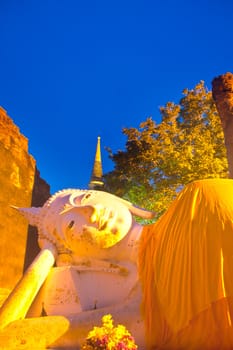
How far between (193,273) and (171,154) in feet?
28.8

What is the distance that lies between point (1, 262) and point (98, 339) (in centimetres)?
601

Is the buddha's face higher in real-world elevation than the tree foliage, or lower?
lower

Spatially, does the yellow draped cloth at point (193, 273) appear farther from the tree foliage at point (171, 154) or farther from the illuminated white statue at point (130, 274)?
the tree foliage at point (171, 154)

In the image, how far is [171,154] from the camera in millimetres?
10922

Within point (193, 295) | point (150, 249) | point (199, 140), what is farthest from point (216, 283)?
point (199, 140)

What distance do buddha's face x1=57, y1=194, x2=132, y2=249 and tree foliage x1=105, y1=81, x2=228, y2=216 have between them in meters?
7.33

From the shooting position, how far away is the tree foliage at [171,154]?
418 inches

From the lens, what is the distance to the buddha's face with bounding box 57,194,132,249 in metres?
3.07

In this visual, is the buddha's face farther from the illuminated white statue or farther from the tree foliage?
the tree foliage

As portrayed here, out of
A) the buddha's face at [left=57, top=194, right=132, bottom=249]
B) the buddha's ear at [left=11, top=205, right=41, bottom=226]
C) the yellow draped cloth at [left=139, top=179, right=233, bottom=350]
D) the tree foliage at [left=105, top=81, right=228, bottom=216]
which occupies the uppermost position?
the tree foliage at [left=105, top=81, right=228, bottom=216]

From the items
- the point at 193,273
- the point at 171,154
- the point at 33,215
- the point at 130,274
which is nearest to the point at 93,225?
the point at 130,274

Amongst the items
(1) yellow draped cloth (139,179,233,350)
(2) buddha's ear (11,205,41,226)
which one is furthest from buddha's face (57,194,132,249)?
(1) yellow draped cloth (139,179,233,350)

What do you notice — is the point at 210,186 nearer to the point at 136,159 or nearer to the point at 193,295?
the point at 193,295

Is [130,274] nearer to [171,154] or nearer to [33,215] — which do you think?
[33,215]
